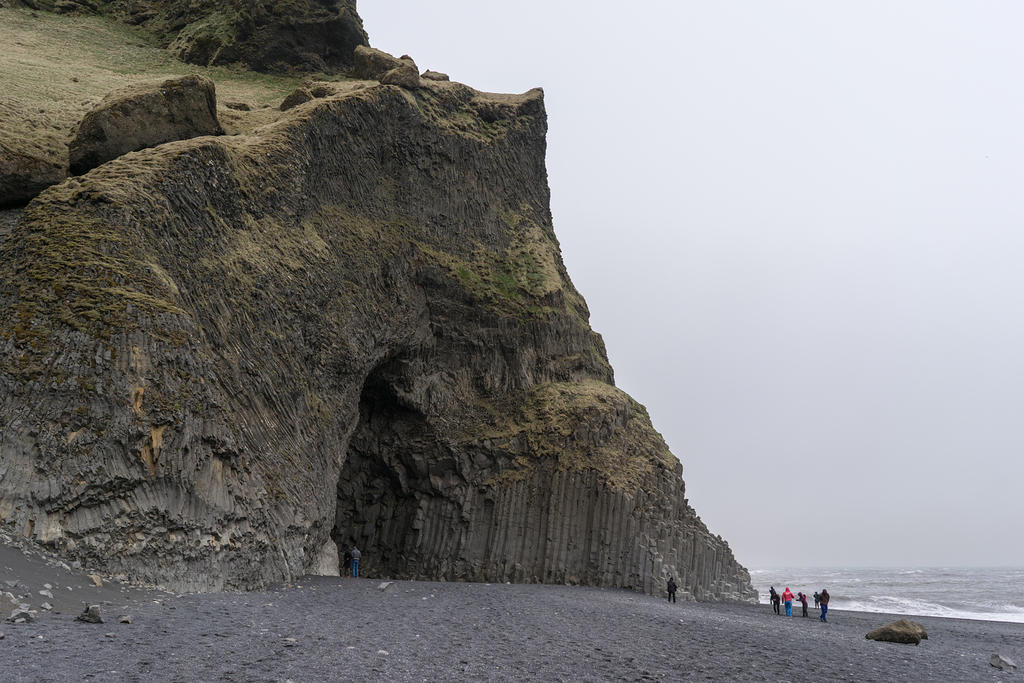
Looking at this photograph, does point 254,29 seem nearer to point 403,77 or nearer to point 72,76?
point 72,76

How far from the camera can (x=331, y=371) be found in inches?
896

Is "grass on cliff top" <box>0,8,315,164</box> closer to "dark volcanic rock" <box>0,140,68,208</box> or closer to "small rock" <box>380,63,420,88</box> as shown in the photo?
"dark volcanic rock" <box>0,140,68,208</box>

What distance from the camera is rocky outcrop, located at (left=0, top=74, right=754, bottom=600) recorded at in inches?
570

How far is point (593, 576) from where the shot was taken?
1064 inches

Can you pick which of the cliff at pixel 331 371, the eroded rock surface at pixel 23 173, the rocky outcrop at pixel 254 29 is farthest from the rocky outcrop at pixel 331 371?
the rocky outcrop at pixel 254 29

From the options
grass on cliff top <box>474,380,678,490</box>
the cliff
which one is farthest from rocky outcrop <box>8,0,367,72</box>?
grass on cliff top <box>474,380,678,490</box>

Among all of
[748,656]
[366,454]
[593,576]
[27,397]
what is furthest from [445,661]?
[366,454]

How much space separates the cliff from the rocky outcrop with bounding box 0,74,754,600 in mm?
71

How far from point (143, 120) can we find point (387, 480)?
1610 centimetres

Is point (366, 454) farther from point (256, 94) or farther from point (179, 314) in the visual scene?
point (256, 94)

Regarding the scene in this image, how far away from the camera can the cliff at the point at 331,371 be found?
14469 mm

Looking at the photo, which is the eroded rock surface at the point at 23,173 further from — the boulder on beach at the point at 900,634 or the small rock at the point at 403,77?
the boulder on beach at the point at 900,634

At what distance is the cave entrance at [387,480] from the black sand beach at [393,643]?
9.43 metres

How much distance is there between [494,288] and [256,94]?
15452 millimetres
